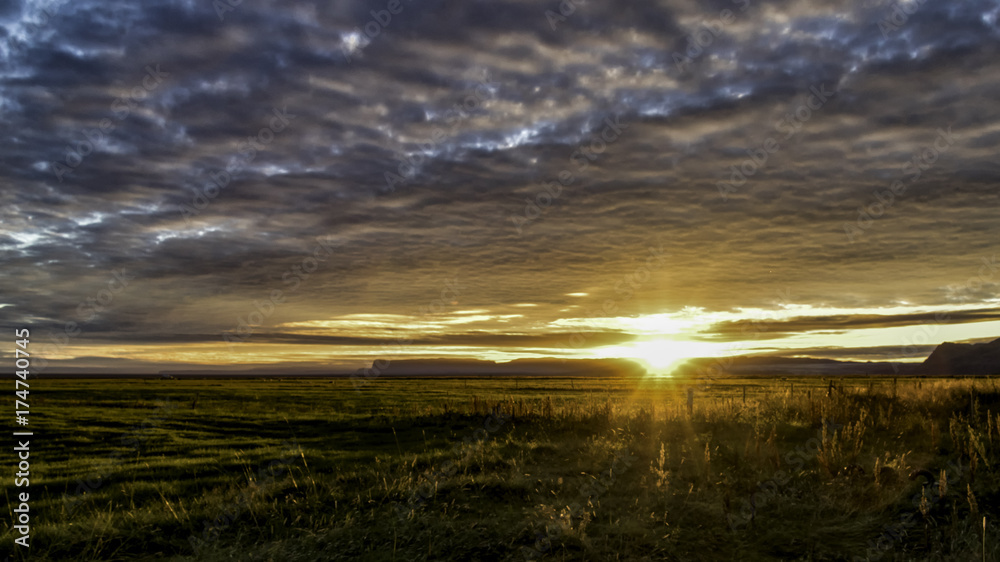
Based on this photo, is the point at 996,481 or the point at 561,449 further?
the point at 561,449

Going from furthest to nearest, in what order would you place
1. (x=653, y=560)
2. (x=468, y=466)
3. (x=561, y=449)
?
1. (x=561, y=449)
2. (x=468, y=466)
3. (x=653, y=560)

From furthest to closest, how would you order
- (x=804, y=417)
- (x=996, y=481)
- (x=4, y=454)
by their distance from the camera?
(x=4, y=454), (x=804, y=417), (x=996, y=481)

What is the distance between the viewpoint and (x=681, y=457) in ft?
37.0

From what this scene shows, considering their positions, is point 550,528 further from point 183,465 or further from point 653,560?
point 183,465

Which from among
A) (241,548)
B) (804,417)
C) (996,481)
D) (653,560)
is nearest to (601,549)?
(653,560)

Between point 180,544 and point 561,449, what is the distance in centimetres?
747

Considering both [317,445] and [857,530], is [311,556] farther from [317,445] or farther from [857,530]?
[317,445]

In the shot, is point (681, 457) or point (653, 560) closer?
point (653, 560)

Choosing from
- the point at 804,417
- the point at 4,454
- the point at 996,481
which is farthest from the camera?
the point at 4,454

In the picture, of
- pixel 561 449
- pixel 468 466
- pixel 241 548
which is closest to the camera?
pixel 241 548

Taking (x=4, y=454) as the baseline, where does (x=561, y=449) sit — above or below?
above

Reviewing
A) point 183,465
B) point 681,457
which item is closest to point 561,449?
point 681,457

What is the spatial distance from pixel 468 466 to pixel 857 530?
617 cm

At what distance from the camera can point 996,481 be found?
8727 mm
